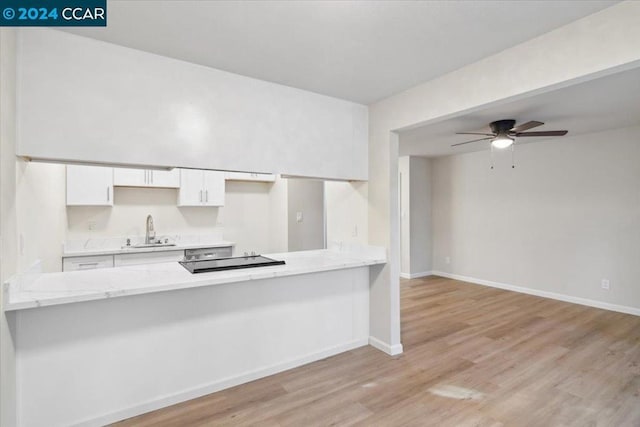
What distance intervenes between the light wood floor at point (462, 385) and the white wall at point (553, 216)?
0.89 metres

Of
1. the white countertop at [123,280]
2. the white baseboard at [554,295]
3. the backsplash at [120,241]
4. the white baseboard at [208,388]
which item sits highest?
the backsplash at [120,241]

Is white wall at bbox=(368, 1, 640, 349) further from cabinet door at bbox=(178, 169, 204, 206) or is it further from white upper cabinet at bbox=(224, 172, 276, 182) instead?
cabinet door at bbox=(178, 169, 204, 206)

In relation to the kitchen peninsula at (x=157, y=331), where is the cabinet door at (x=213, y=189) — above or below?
above

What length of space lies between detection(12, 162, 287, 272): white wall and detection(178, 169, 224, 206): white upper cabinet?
0.82ft

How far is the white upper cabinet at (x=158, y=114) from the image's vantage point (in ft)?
6.17

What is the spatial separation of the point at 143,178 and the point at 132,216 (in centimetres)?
56

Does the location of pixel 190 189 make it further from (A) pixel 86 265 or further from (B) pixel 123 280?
(B) pixel 123 280

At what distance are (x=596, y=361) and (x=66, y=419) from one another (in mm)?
4170

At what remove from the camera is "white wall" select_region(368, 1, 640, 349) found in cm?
169

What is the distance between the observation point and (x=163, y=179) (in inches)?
168

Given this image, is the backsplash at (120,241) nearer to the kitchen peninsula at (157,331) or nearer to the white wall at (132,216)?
the white wall at (132,216)

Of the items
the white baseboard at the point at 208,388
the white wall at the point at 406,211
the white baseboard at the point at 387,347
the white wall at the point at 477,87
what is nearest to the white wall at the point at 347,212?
the white wall at the point at 477,87

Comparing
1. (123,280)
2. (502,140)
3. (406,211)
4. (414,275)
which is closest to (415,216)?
(406,211)

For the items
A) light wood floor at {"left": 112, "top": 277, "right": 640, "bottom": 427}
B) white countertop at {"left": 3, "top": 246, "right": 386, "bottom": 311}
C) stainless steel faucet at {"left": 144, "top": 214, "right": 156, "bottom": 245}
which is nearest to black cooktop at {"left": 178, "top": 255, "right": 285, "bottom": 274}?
white countertop at {"left": 3, "top": 246, "right": 386, "bottom": 311}
